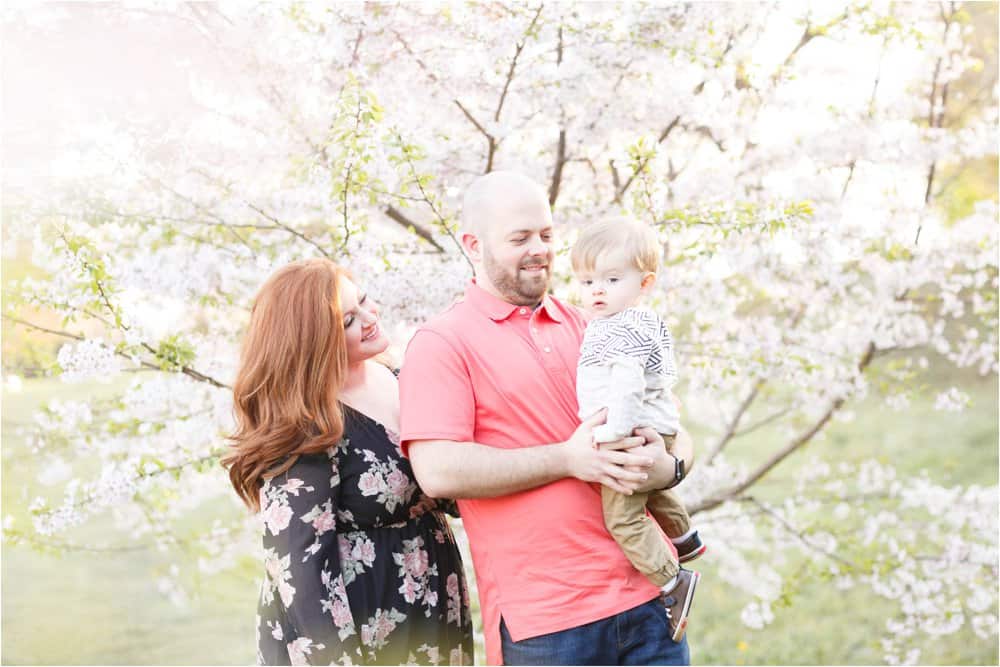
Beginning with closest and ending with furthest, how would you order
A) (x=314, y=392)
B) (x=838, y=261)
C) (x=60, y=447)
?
1. (x=314, y=392)
2. (x=60, y=447)
3. (x=838, y=261)

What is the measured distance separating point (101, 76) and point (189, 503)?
10.4 ft

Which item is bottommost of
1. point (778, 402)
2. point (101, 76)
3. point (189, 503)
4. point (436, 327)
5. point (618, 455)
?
point (189, 503)

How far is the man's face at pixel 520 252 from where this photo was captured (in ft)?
8.20

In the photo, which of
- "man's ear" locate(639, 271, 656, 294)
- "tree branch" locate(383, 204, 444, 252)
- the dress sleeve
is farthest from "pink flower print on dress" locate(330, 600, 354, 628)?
"tree branch" locate(383, 204, 444, 252)

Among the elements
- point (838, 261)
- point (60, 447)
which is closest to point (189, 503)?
point (60, 447)

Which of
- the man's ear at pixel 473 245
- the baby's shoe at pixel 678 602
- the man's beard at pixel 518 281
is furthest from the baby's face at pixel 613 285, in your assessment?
the baby's shoe at pixel 678 602

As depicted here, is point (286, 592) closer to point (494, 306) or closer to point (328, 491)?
point (328, 491)

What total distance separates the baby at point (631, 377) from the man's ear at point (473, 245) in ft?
0.88

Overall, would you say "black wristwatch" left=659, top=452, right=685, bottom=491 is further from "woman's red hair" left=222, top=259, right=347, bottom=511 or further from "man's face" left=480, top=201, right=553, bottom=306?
"woman's red hair" left=222, top=259, right=347, bottom=511

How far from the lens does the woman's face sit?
2.59 meters

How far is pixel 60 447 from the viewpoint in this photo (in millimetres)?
4727

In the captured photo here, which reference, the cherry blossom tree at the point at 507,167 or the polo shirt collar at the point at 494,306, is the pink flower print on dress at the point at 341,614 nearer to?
the polo shirt collar at the point at 494,306

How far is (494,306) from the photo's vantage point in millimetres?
Result: 2553

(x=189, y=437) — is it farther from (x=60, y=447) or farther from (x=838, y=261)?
(x=838, y=261)
